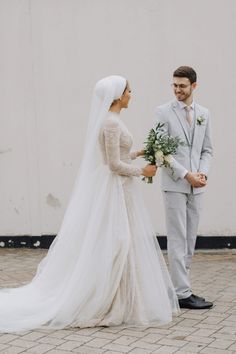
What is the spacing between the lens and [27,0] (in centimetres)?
807

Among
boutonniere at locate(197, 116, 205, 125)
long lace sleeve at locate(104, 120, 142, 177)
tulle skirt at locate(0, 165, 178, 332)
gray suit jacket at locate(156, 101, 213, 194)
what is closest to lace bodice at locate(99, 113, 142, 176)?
long lace sleeve at locate(104, 120, 142, 177)

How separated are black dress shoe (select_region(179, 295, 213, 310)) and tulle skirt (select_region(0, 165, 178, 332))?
0.19 metres

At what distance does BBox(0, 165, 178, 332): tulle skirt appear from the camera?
494 centimetres

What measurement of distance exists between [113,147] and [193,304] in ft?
5.22

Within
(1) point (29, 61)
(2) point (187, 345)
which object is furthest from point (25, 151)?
(2) point (187, 345)

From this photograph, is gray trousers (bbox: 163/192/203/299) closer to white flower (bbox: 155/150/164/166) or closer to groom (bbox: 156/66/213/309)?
groom (bbox: 156/66/213/309)

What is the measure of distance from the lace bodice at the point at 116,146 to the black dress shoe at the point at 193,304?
1244mm

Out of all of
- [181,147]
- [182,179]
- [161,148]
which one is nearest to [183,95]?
[181,147]

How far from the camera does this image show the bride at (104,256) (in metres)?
4.95

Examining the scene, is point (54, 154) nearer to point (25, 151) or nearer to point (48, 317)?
point (25, 151)

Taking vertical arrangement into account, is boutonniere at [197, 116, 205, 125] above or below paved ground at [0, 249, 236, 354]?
above

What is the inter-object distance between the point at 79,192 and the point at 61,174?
2.99m

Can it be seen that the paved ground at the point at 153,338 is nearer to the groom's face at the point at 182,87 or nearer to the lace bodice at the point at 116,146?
the lace bodice at the point at 116,146

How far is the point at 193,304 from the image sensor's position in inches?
213
